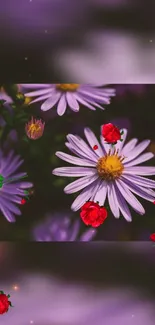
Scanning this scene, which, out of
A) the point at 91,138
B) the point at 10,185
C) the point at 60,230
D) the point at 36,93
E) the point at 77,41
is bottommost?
the point at 60,230

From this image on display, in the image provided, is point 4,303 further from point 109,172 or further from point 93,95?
point 93,95

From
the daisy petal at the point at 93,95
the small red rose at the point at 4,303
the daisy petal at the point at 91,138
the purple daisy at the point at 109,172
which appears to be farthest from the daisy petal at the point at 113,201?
the small red rose at the point at 4,303

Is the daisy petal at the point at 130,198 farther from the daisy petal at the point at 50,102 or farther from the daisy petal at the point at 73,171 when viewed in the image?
the daisy petal at the point at 50,102

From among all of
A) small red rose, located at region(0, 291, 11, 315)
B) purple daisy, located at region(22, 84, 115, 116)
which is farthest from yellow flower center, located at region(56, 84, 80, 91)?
small red rose, located at region(0, 291, 11, 315)

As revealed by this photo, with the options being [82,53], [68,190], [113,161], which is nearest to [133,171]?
[113,161]

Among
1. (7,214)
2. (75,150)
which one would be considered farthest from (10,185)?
(75,150)

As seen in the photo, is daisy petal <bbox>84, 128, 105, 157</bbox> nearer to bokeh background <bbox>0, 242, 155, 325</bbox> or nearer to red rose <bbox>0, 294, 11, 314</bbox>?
bokeh background <bbox>0, 242, 155, 325</bbox>

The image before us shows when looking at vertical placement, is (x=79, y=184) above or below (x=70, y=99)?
below
